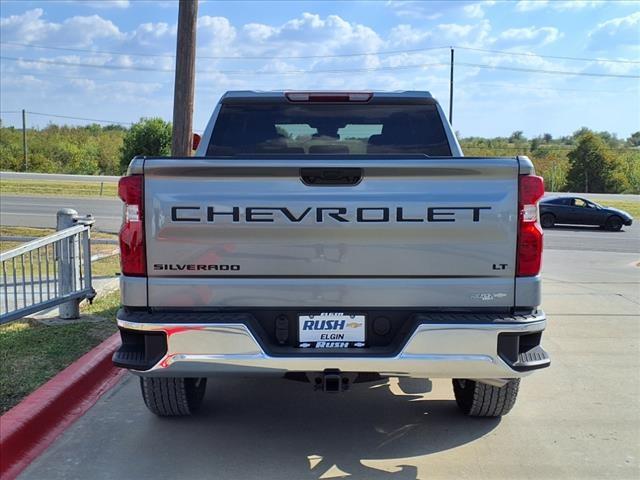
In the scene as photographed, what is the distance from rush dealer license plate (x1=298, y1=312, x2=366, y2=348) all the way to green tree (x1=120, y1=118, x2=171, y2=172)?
3870cm

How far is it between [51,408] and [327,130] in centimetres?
275

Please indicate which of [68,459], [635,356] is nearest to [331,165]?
[68,459]

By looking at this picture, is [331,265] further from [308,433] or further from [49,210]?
[49,210]

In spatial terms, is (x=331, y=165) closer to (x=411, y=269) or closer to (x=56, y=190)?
(x=411, y=269)

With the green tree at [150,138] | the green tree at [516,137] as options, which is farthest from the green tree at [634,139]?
the green tree at [150,138]

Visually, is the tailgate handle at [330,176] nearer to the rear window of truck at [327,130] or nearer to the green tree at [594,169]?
the rear window of truck at [327,130]

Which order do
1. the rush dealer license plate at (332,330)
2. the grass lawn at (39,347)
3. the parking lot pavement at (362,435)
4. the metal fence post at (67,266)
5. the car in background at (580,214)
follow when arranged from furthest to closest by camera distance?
the car in background at (580,214)
the metal fence post at (67,266)
the grass lawn at (39,347)
the parking lot pavement at (362,435)
the rush dealer license plate at (332,330)

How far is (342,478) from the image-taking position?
11.9ft

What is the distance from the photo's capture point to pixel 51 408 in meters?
4.33

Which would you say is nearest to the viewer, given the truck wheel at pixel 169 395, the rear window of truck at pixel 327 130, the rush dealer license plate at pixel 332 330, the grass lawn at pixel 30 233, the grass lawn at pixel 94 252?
the rush dealer license plate at pixel 332 330

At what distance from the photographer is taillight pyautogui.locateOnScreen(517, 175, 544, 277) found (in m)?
3.43

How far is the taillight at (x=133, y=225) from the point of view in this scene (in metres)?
3.45

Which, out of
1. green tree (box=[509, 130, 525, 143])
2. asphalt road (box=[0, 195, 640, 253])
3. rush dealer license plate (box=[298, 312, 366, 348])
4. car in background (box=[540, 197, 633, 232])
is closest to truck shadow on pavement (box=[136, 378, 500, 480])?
rush dealer license plate (box=[298, 312, 366, 348])

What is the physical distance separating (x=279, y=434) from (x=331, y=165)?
1.86 meters
